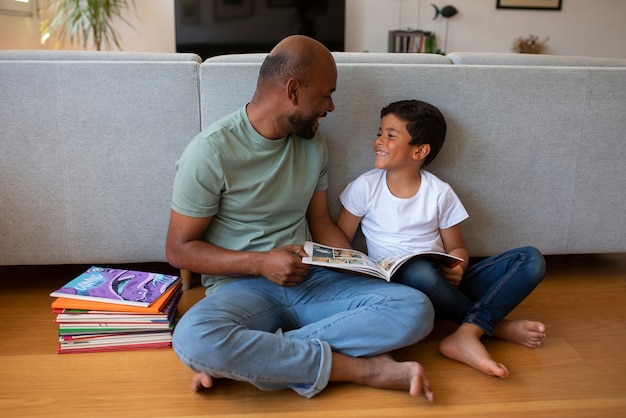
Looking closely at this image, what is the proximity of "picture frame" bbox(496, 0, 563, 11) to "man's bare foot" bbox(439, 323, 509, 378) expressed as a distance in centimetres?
440

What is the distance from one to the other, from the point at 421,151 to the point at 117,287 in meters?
0.96

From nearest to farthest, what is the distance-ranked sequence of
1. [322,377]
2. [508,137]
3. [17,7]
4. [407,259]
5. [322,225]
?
[322,377], [407,259], [322,225], [508,137], [17,7]

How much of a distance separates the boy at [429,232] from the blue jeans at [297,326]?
18cm

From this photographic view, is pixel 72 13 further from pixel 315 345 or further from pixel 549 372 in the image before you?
pixel 549 372

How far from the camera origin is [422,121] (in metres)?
1.59

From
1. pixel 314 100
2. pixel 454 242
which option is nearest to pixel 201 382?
pixel 314 100

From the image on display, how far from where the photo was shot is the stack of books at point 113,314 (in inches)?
56.0

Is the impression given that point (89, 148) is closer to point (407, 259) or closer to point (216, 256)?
point (216, 256)

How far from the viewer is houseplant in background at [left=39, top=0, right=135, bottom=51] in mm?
3996

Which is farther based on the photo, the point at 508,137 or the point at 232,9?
the point at 232,9

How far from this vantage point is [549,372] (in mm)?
1392

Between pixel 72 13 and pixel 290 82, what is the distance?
3303mm

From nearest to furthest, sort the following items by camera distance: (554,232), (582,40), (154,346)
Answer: (154,346) < (554,232) < (582,40)

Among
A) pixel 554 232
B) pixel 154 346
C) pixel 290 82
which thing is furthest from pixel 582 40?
pixel 154 346
